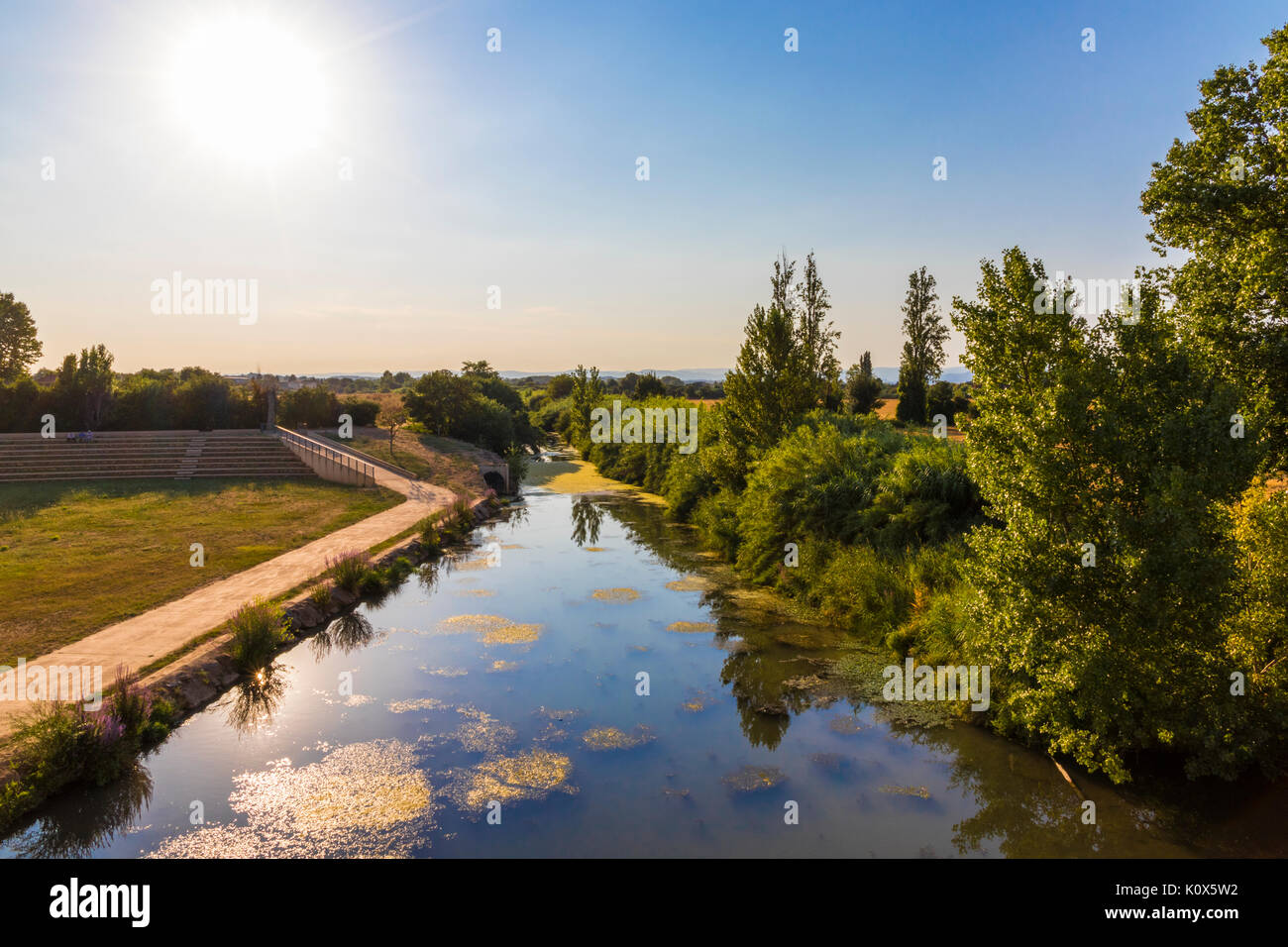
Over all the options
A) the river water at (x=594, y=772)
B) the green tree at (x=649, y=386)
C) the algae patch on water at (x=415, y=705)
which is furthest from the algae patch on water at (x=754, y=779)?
the green tree at (x=649, y=386)

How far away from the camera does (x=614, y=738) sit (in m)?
10.9

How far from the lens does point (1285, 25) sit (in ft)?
37.7

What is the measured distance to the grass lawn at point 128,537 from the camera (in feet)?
45.9

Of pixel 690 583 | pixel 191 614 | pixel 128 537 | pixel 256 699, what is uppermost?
pixel 128 537

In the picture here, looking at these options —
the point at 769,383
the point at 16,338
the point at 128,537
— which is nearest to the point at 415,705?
the point at 128,537

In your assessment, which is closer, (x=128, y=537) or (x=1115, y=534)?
(x=1115, y=534)

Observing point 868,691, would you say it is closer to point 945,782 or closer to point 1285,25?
point 945,782

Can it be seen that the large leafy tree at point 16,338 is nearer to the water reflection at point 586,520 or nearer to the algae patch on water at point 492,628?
the water reflection at point 586,520

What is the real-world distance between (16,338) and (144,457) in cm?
3407

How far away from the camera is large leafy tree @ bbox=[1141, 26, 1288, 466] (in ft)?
36.3

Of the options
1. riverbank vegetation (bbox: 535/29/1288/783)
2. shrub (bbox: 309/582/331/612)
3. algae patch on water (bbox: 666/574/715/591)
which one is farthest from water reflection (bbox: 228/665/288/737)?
riverbank vegetation (bbox: 535/29/1288/783)

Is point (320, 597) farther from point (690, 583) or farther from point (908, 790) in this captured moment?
point (908, 790)

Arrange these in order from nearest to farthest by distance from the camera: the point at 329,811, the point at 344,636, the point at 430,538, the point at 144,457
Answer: the point at 329,811 < the point at 344,636 < the point at 430,538 < the point at 144,457

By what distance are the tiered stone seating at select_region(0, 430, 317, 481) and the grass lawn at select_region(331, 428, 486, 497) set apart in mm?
5155
